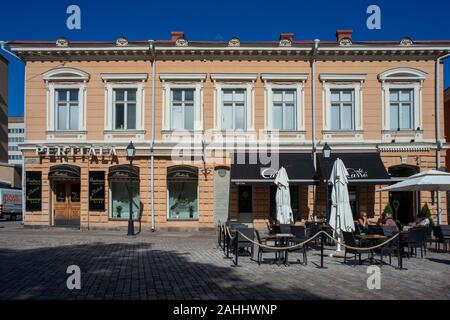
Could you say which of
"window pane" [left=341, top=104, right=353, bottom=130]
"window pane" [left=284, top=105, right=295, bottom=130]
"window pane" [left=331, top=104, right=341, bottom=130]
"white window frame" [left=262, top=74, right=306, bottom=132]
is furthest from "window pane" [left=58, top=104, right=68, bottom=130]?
"window pane" [left=341, top=104, right=353, bottom=130]

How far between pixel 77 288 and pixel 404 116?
19008 millimetres

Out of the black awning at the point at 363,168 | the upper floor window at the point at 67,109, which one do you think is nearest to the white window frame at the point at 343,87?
the black awning at the point at 363,168

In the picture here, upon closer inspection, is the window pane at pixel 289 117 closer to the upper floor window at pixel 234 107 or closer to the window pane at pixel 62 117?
the upper floor window at pixel 234 107

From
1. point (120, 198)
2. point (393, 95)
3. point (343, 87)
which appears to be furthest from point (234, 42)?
point (120, 198)

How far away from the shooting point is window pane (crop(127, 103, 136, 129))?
903 inches

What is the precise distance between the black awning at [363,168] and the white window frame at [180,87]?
6.22m

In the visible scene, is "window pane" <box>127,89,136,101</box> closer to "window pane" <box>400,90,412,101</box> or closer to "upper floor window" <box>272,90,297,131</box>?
"upper floor window" <box>272,90,297,131</box>

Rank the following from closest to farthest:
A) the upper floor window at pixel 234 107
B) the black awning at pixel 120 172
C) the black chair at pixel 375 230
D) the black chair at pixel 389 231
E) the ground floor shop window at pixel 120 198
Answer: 1. the black chair at pixel 389 231
2. the black chair at pixel 375 230
3. the black awning at pixel 120 172
4. the upper floor window at pixel 234 107
5. the ground floor shop window at pixel 120 198

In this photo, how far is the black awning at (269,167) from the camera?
835 inches

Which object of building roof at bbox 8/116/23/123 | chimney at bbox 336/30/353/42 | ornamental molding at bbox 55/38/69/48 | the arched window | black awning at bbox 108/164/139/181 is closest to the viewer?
black awning at bbox 108/164/139/181

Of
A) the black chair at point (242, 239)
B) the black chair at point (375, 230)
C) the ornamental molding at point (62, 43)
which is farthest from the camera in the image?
the ornamental molding at point (62, 43)

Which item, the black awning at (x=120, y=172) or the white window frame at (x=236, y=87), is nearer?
the black awning at (x=120, y=172)

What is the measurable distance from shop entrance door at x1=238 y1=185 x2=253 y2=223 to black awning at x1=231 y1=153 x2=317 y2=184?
51.2 inches

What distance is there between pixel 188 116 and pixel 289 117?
16.6 ft
